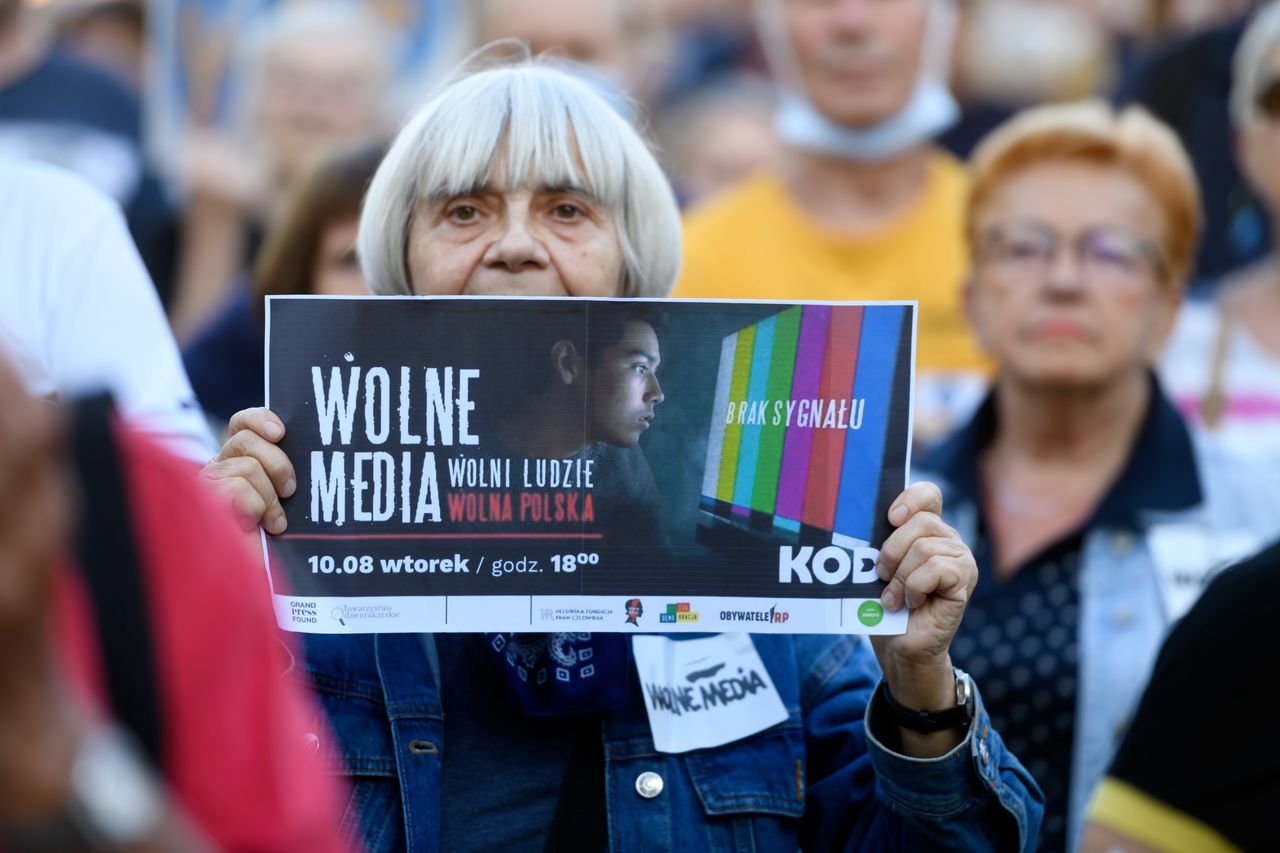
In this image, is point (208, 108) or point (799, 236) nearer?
point (799, 236)

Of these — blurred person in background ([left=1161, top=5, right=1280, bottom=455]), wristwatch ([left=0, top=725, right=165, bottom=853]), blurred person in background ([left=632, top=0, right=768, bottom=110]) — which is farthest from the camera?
blurred person in background ([left=632, top=0, right=768, bottom=110])

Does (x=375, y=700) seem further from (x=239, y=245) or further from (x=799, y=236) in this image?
(x=239, y=245)

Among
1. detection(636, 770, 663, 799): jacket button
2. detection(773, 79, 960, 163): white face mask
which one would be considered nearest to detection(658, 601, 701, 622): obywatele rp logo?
detection(636, 770, 663, 799): jacket button

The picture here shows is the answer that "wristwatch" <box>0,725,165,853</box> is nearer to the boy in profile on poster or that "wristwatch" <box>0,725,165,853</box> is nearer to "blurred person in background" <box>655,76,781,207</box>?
the boy in profile on poster

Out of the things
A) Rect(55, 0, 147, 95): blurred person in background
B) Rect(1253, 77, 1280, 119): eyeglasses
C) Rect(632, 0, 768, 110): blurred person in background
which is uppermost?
Rect(1253, 77, 1280, 119): eyeglasses

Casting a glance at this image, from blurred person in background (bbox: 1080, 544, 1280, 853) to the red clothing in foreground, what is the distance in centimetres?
81

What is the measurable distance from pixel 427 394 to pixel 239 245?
13.0ft

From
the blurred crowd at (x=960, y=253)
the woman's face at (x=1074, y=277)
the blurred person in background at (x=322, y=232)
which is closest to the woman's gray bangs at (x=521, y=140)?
the blurred crowd at (x=960, y=253)

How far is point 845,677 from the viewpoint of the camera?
274 cm

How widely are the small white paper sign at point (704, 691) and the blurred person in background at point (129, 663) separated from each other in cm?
104

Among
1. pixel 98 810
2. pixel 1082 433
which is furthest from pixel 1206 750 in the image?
pixel 1082 433

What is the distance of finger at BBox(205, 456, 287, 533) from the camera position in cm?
236

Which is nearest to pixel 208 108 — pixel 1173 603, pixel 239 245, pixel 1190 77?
pixel 239 245

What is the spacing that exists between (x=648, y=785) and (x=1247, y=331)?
8.91 ft
